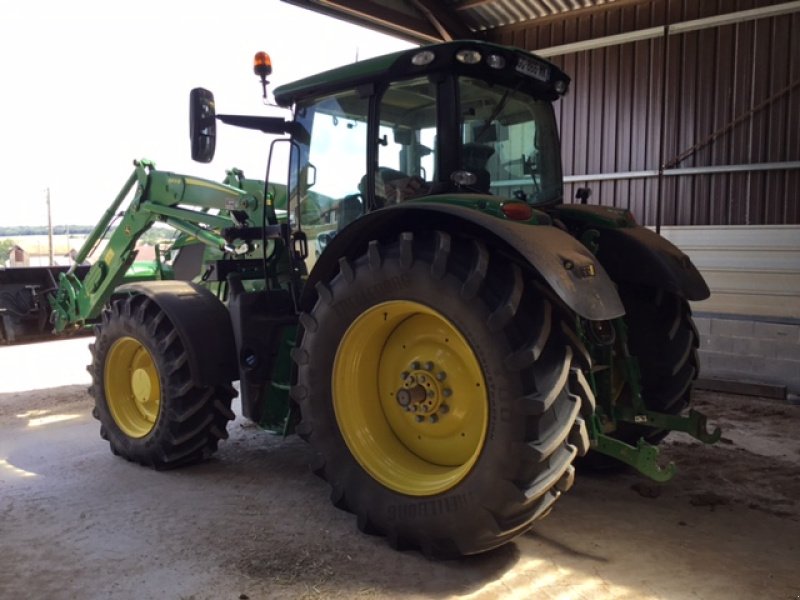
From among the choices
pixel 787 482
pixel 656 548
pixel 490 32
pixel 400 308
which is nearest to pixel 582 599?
pixel 656 548

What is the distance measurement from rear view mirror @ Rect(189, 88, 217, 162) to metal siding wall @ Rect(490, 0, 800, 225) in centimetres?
537

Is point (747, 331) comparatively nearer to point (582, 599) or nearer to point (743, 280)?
point (743, 280)

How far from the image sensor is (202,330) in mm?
3988

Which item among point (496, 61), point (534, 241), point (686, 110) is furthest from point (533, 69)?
point (686, 110)

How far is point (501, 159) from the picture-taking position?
3701 millimetres

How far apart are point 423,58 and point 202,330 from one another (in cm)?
195

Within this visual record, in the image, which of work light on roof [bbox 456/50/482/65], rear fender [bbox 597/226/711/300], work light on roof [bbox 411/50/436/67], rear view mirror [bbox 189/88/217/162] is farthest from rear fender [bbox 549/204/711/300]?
rear view mirror [bbox 189/88/217/162]

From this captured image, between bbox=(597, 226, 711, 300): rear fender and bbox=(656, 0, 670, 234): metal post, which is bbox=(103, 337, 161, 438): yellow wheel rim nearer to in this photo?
bbox=(597, 226, 711, 300): rear fender

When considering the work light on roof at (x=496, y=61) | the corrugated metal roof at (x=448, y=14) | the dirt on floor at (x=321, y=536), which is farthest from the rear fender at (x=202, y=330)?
the corrugated metal roof at (x=448, y=14)

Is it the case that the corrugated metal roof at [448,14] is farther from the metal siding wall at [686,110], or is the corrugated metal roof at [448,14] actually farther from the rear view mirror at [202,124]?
the rear view mirror at [202,124]

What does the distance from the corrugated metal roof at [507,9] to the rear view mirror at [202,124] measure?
209 inches

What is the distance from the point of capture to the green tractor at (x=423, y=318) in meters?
2.71

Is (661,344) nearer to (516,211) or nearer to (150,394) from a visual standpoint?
(516,211)

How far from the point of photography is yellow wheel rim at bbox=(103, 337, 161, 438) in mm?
4406
